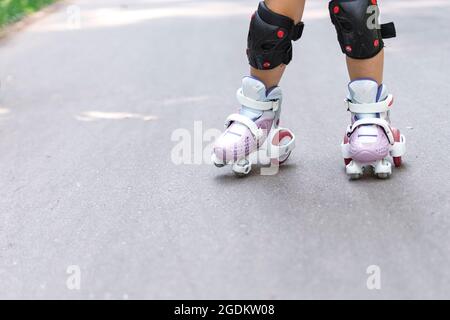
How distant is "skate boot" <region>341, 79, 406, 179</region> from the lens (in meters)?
2.36

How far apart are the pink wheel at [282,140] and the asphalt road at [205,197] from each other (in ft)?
0.22

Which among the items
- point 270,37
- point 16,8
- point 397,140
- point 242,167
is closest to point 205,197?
point 242,167

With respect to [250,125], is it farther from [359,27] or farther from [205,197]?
[359,27]

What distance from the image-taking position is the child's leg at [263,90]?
2.39 meters

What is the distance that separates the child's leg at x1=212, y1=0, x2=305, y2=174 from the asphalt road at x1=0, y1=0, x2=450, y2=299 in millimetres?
103

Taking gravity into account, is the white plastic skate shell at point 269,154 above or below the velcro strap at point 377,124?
below

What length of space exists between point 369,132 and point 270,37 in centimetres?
45

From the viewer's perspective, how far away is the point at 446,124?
313 centimetres

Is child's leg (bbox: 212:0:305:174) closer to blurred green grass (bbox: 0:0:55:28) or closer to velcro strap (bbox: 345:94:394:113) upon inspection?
velcro strap (bbox: 345:94:394:113)

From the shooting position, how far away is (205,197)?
95.9 inches

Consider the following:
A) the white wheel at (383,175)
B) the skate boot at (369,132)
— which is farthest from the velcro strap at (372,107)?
the white wheel at (383,175)

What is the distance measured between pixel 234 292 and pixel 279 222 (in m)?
0.45

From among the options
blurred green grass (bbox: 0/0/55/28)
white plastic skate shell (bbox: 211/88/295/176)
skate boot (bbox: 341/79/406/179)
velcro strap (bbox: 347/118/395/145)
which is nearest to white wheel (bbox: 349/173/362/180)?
skate boot (bbox: 341/79/406/179)

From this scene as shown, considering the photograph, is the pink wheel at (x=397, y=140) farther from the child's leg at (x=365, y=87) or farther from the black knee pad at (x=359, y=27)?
the black knee pad at (x=359, y=27)
